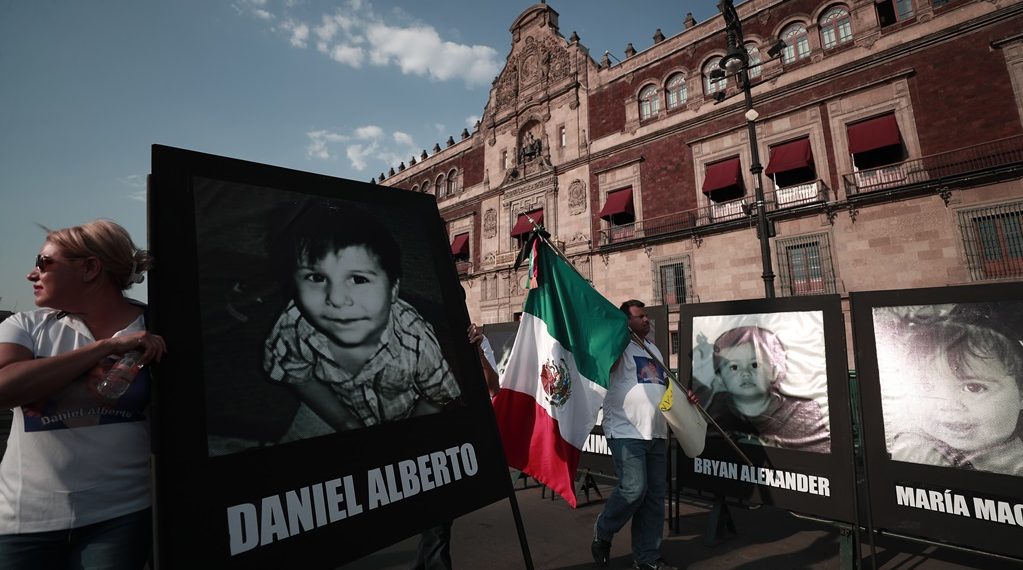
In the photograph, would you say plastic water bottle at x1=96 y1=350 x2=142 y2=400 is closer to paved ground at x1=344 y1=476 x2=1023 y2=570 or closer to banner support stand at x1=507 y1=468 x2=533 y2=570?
banner support stand at x1=507 y1=468 x2=533 y2=570

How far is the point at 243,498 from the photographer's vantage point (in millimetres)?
1472

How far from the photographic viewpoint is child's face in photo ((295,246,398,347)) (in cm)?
186

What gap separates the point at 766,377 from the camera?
155 inches

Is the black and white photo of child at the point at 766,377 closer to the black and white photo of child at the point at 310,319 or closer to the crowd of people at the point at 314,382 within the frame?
the crowd of people at the point at 314,382

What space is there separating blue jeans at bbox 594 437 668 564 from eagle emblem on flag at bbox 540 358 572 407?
2.09ft

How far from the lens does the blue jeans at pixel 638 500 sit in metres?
3.35

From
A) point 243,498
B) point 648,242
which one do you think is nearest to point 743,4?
point 648,242

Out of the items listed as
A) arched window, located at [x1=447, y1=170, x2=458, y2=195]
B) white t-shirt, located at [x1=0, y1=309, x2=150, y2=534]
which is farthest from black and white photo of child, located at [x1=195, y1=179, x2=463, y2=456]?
arched window, located at [x1=447, y1=170, x2=458, y2=195]

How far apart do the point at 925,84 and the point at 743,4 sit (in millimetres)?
6320

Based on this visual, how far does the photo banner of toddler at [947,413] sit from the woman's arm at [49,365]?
4213 mm

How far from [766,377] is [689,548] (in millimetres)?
1622

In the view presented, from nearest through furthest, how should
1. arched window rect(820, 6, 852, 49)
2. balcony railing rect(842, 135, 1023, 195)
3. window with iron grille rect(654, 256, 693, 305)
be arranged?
balcony railing rect(842, 135, 1023, 195) → arched window rect(820, 6, 852, 49) → window with iron grille rect(654, 256, 693, 305)

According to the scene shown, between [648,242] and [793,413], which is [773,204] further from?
[793,413]

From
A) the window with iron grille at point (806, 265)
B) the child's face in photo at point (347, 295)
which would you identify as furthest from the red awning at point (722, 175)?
the child's face in photo at point (347, 295)
